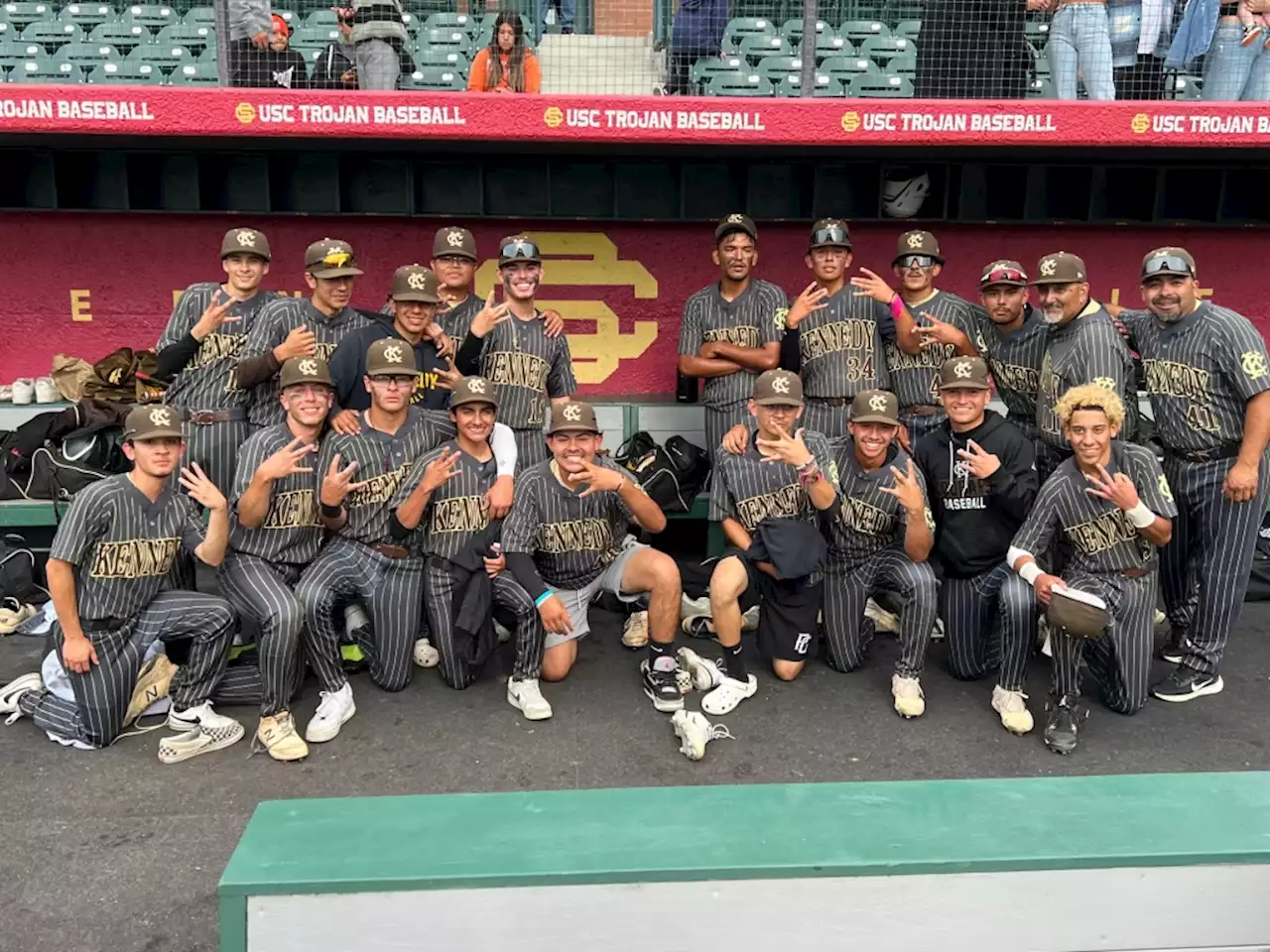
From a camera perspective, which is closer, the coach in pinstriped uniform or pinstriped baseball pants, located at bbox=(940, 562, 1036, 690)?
pinstriped baseball pants, located at bbox=(940, 562, 1036, 690)

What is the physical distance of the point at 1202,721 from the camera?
472cm

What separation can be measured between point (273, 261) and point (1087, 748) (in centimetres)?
612

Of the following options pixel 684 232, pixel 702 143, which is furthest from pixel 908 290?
pixel 684 232

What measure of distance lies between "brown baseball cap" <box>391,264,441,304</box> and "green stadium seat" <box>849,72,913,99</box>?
3914 millimetres

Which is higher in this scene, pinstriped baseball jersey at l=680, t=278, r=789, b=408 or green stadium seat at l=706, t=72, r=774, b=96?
green stadium seat at l=706, t=72, r=774, b=96

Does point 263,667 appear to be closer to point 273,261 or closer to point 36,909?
point 36,909

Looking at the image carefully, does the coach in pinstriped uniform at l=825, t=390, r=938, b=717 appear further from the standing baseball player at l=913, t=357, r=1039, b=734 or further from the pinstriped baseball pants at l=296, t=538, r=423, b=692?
the pinstriped baseball pants at l=296, t=538, r=423, b=692

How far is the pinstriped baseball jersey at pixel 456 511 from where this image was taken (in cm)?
489

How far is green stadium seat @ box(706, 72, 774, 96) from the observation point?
7332mm

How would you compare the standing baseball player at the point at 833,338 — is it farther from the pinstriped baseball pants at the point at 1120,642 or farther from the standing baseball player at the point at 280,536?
the standing baseball player at the point at 280,536

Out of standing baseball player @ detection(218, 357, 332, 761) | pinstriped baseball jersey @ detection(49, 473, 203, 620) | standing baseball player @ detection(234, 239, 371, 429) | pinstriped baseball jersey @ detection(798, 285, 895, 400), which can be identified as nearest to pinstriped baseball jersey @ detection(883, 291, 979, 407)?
pinstriped baseball jersey @ detection(798, 285, 895, 400)

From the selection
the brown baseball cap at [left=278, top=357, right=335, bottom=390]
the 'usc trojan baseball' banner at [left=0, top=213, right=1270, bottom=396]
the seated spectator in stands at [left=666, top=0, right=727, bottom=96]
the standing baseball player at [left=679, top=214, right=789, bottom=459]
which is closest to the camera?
the brown baseball cap at [left=278, top=357, right=335, bottom=390]

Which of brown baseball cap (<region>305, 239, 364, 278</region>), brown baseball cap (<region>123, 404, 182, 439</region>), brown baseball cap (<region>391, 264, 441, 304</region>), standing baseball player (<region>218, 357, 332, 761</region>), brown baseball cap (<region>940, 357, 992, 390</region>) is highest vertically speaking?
brown baseball cap (<region>305, 239, 364, 278</region>)

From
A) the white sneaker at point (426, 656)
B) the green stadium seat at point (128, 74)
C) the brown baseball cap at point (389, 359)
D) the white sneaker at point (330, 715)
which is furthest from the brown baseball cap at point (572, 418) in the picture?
the green stadium seat at point (128, 74)
